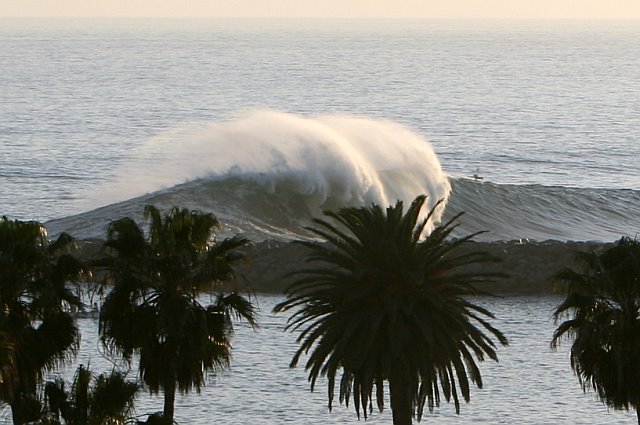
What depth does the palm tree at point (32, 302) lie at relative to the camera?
74.7 feet

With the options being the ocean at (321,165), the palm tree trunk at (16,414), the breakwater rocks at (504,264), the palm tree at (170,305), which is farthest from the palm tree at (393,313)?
the breakwater rocks at (504,264)

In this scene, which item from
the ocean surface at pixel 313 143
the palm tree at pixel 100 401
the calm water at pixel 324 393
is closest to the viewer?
the palm tree at pixel 100 401

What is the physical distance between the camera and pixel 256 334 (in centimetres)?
3734

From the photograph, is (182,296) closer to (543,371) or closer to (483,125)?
(543,371)

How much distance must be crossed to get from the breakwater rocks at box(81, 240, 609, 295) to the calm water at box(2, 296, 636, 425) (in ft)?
10.3

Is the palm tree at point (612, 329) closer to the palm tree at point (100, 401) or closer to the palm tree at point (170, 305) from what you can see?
the palm tree at point (170, 305)

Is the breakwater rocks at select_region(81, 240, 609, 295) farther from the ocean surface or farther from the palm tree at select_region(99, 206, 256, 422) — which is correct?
the palm tree at select_region(99, 206, 256, 422)

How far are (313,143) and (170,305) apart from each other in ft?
105

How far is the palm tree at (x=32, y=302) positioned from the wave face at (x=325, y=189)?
74.9 ft

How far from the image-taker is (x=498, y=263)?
41.9 metres

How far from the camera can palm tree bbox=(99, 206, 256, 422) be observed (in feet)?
76.1

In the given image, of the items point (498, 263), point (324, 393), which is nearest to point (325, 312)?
point (324, 393)

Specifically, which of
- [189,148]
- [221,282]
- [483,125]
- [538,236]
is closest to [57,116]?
[483,125]

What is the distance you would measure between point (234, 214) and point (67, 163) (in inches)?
1561
